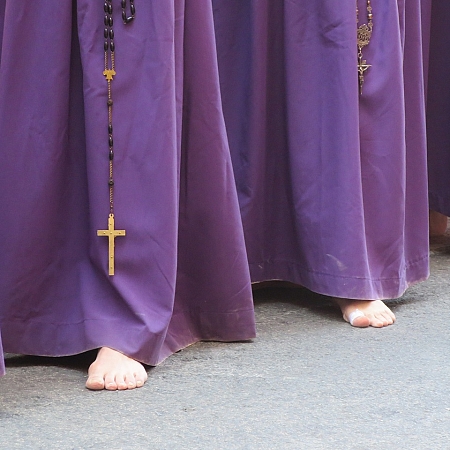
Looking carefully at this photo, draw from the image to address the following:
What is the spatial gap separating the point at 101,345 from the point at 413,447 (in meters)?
0.55

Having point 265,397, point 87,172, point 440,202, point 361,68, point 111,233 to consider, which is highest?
point 361,68

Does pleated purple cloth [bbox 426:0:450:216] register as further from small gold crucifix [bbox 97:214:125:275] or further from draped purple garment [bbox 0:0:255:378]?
small gold crucifix [bbox 97:214:125:275]

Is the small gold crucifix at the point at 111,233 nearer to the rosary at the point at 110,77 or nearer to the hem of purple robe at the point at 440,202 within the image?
the rosary at the point at 110,77

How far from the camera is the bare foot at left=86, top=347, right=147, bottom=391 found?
1437 mm

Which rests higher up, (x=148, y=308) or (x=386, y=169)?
(x=386, y=169)

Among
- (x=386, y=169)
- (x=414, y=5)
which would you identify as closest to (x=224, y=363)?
(x=386, y=169)

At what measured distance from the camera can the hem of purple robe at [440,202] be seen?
2438mm

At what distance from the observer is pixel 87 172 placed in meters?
1.53

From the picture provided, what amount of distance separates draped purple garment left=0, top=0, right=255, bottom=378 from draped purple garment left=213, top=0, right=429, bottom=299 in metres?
0.30

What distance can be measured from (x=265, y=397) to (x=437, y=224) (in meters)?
1.47

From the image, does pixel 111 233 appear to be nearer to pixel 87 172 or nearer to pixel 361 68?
pixel 87 172

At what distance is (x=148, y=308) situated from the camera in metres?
1.52

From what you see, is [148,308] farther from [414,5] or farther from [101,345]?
[414,5]

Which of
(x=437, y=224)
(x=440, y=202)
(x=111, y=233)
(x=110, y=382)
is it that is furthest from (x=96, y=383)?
(x=437, y=224)
